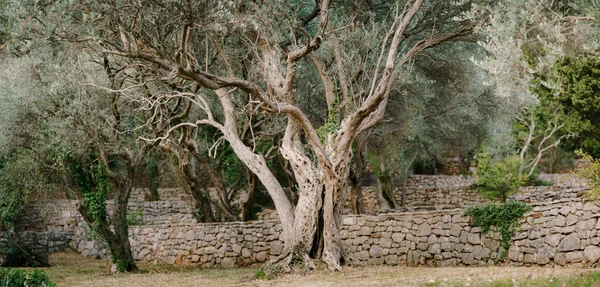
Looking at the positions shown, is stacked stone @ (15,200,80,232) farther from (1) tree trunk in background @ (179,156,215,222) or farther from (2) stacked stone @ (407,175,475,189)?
(2) stacked stone @ (407,175,475,189)

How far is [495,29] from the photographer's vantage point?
42.8 feet

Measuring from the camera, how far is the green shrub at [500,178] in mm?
28145

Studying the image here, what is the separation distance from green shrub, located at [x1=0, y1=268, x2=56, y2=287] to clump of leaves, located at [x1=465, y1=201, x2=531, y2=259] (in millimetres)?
10209

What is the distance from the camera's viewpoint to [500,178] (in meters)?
28.3

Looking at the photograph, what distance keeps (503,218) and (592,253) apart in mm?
2640

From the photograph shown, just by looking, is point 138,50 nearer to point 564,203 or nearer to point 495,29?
point 495,29

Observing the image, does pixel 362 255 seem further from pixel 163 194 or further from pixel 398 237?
pixel 163 194

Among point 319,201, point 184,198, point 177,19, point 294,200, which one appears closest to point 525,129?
point 294,200

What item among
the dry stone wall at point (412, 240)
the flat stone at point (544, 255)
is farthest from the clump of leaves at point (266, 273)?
the flat stone at point (544, 255)

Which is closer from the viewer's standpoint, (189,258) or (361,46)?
(361,46)

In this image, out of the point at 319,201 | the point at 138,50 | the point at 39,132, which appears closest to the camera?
the point at 138,50

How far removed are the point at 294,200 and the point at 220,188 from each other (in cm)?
315

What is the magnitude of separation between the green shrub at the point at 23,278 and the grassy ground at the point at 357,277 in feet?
7.82

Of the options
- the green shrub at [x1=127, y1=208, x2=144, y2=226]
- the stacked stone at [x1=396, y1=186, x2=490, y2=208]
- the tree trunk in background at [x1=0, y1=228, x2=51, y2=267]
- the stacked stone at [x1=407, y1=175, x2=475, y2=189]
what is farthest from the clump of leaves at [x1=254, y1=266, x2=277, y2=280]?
the stacked stone at [x1=407, y1=175, x2=475, y2=189]
